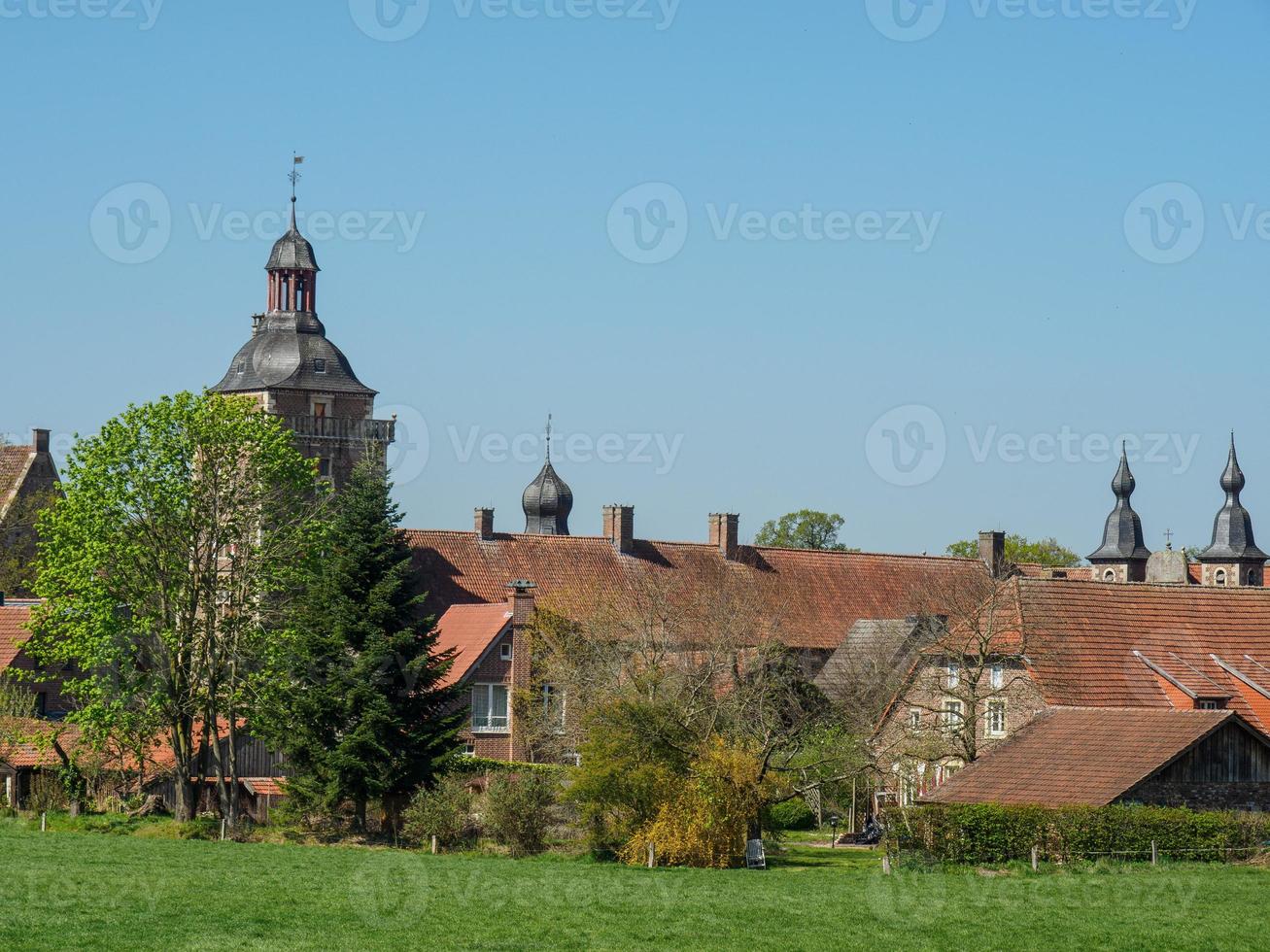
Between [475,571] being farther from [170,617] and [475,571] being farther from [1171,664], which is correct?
[1171,664]

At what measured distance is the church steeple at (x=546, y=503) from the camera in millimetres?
85312

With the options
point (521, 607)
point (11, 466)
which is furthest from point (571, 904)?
point (11, 466)

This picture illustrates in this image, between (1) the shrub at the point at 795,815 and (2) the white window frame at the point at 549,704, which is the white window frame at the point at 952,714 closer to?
(1) the shrub at the point at 795,815

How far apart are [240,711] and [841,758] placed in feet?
46.9

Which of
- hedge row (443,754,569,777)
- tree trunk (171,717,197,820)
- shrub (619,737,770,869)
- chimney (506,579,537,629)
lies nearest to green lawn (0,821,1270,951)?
shrub (619,737,770,869)

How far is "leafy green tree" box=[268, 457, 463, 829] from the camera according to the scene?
141 feet

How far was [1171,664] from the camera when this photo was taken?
48.2 metres

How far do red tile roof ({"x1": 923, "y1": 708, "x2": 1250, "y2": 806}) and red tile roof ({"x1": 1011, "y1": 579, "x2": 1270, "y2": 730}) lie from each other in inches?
165

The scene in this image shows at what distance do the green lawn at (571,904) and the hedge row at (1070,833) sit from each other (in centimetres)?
80

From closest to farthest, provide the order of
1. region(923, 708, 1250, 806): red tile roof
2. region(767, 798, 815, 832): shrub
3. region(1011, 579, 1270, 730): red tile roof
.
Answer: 1. region(923, 708, 1250, 806): red tile roof
2. region(1011, 579, 1270, 730): red tile roof
3. region(767, 798, 815, 832): shrub

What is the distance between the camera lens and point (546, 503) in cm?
8550

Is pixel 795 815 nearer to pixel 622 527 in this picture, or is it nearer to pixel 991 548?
pixel 622 527

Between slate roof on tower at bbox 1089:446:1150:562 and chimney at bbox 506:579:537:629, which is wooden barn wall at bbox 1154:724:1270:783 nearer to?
chimney at bbox 506:579:537:629

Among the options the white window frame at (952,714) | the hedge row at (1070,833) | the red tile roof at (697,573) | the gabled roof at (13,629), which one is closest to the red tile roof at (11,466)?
the gabled roof at (13,629)
